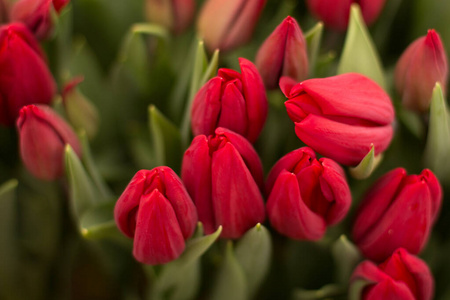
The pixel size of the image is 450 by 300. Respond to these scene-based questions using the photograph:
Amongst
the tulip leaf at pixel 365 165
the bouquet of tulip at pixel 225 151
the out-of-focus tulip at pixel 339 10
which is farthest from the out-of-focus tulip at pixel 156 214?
the out-of-focus tulip at pixel 339 10

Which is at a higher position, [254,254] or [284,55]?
[284,55]

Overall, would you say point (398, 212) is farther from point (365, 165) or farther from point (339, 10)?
point (339, 10)

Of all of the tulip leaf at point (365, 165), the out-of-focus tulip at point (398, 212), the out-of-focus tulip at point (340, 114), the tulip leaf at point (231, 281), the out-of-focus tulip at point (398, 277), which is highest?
the out-of-focus tulip at point (340, 114)

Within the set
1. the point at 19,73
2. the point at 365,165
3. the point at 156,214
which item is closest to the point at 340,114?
the point at 365,165

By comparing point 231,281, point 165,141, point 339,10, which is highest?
point 339,10

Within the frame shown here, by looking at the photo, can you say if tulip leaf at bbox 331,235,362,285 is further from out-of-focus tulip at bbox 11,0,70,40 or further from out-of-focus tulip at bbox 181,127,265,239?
out-of-focus tulip at bbox 11,0,70,40

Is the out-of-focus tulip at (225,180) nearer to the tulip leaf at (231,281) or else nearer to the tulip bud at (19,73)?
the tulip leaf at (231,281)

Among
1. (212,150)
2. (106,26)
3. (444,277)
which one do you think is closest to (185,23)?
(106,26)

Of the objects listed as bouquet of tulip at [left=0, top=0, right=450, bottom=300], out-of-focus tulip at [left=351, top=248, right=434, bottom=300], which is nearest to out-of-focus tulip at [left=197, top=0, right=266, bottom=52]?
bouquet of tulip at [left=0, top=0, right=450, bottom=300]
